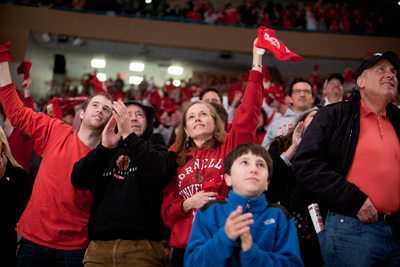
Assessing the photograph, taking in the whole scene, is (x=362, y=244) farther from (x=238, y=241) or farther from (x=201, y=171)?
(x=201, y=171)

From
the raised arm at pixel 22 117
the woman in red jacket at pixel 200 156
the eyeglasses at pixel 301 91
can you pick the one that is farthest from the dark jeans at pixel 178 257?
the eyeglasses at pixel 301 91

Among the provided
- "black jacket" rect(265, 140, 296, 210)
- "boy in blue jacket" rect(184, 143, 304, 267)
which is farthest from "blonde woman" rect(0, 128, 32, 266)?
"black jacket" rect(265, 140, 296, 210)

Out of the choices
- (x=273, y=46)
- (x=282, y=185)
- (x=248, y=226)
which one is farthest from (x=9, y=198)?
(x=273, y=46)

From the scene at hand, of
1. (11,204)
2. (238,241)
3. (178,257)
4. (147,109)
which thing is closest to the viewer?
(238,241)

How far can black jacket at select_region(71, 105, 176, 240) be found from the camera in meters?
2.19

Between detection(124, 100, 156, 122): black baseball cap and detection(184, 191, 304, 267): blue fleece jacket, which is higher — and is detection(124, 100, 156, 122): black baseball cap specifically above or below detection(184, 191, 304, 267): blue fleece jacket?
above

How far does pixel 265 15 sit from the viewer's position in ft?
40.5

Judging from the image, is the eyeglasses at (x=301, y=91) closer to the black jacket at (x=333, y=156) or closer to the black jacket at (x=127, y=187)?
the black jacket at (x=333, y=156)

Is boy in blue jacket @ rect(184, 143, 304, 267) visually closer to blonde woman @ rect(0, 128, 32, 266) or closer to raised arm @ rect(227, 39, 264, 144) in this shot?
raised arm @ rect(227, 39, 264, 144)

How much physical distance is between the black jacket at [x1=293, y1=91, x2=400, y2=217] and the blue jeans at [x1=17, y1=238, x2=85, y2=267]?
4.89ft

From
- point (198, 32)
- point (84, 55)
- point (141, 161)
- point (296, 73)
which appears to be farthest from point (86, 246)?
point (84, 55)

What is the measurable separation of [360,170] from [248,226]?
673 millimetres

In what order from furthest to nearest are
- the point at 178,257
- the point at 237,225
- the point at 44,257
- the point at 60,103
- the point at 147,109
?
the point at 60,103 → the point at 147,109 → the point at 44,257 → the point at 178,257 → the point at 237,225

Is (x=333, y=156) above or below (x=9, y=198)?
above
